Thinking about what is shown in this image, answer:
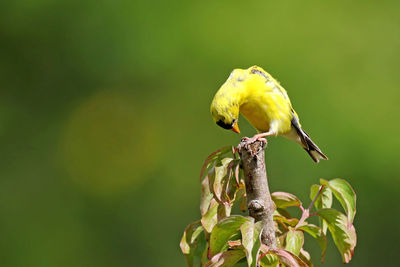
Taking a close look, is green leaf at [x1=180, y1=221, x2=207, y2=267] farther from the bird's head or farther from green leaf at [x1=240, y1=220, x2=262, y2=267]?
the bird's head

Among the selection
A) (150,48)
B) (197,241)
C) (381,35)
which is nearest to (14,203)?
(150,48)

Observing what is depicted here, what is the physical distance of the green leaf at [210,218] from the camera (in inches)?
60.5

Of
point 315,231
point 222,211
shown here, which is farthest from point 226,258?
point 315,231

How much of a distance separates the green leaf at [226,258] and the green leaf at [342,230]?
265mm

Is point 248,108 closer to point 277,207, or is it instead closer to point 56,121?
point 277,207

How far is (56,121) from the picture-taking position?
237 inches

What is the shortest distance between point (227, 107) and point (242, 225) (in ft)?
3.23

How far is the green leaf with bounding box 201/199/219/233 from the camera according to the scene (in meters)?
1.54

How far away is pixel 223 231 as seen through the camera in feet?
4.67

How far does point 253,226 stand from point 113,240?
4.48 meters

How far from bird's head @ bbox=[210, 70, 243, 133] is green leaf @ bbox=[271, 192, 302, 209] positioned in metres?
0.71

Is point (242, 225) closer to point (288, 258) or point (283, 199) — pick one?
point (288, 258)

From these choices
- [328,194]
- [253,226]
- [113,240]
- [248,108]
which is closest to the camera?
[253,226]

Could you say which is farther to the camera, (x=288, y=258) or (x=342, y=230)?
(x=342, y=230)
